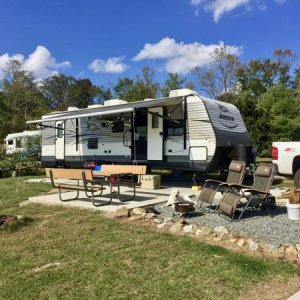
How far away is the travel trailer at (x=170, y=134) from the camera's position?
1101cm

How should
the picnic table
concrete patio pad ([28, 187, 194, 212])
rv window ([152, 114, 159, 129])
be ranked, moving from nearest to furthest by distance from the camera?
concrete patio pad ([28, 187, 194, 212])
the picnic table
rv window ([152, 114, 159, 129])

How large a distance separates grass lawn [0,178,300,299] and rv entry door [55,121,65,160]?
9562 millimetres

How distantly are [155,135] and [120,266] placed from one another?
311 inches

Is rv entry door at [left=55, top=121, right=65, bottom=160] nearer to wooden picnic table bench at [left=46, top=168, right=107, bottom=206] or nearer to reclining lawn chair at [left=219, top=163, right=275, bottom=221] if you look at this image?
wooden picnic table bench at [left=46, top=168, right=107, bottom=206]

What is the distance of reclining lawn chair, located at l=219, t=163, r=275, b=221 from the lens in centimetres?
643

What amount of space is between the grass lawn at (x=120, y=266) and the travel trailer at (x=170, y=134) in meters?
5.34

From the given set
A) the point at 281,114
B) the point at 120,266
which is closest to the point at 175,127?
the point at 120,266

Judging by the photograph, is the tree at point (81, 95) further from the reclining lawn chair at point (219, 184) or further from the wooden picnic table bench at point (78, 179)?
the reclining lawn chair at point (219, 184)

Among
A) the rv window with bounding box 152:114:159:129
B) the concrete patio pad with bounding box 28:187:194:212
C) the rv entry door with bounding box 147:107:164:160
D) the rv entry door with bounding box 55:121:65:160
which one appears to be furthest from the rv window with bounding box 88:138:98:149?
the concrete patio pad with bounding box 28:187:194:212

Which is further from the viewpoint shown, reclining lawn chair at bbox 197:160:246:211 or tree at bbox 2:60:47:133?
tree at bbox 2:60:47:133

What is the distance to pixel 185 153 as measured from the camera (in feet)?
37.2

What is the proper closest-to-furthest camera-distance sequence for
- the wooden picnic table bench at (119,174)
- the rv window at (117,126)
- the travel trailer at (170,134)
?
the wooden picnic table bench at (119,174), the travel trailer at (170,134), the rv window at (117,126)

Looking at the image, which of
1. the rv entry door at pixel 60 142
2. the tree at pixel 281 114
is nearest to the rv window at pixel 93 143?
the rv entry door at pixel 60 142

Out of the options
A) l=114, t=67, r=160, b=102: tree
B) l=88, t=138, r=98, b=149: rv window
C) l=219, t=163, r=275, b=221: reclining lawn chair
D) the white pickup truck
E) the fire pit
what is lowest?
the fire pit
